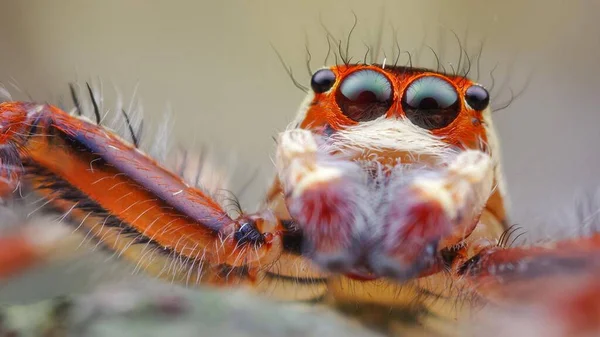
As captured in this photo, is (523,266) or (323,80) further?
(323,80)

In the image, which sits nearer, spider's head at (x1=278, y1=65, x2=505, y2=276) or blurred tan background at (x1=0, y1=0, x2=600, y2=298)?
spider's head at (x1=278, y1=65, x2=505, y2=276)

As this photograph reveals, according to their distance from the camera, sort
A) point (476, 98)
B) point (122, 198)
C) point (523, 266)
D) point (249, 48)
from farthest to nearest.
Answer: point (249, 48), point (476, 98), point (122, 198), point (523, 266)

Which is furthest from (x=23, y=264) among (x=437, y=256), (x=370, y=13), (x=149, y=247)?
(x=370, y=13)

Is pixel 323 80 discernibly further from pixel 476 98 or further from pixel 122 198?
pixel 122 198

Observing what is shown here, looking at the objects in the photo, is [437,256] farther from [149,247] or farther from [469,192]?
[149,247]

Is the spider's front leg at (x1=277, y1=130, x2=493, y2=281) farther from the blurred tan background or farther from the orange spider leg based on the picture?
the blurred tan background

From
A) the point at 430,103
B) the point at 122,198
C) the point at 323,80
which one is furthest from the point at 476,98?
the point at 122,198

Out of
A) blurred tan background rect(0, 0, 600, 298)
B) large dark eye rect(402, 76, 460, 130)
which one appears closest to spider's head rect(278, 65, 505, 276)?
large dark eye rect(402, 76, 460, 130)
